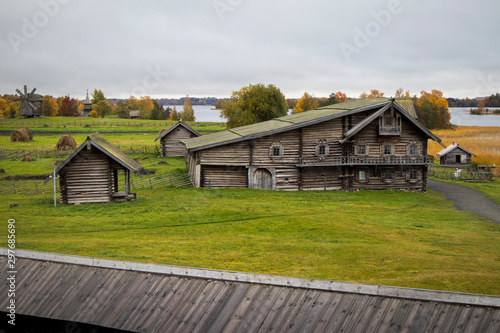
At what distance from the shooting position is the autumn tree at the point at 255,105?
78.0 metres

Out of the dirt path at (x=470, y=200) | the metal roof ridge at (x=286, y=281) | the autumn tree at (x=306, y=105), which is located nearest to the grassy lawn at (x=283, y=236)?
the dirt path at (x=470, y=200)

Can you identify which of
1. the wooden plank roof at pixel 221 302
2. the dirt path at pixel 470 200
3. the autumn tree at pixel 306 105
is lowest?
the dirt path at pixel 470 200

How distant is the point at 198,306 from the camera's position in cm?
1006

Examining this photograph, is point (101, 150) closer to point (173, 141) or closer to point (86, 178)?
point (86, 178)

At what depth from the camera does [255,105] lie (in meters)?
78.6

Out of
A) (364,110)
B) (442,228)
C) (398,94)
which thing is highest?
(398,94)

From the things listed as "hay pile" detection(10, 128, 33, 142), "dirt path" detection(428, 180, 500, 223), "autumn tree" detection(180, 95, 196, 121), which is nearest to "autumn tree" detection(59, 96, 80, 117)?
"autumn tree" detection(180, 95, 196, 121)

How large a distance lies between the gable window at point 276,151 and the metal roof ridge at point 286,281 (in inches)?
1163

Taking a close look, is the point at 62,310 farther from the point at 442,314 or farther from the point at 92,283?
the point at 442,314

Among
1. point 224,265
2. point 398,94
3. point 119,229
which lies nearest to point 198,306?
point 224,265

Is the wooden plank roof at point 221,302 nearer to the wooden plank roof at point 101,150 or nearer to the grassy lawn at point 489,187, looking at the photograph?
the wooden plank roof at point 101,150

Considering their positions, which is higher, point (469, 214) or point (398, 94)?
point (398, 94)

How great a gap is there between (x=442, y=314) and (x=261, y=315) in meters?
3.39

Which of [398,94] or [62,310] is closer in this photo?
[62,310]
